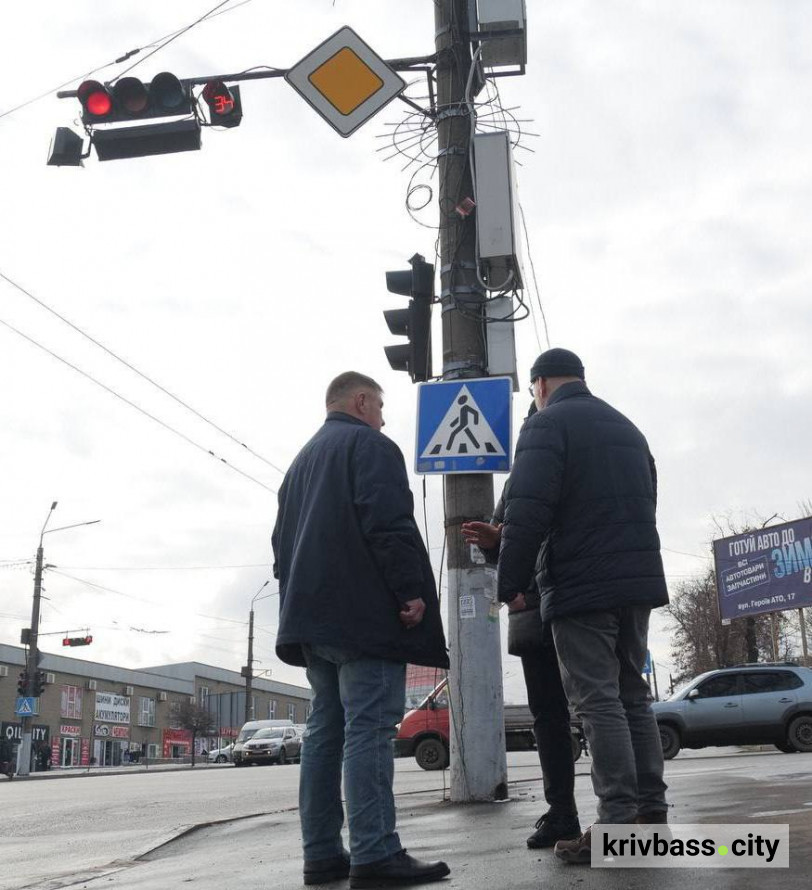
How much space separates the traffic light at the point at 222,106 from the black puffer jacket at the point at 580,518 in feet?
17.3

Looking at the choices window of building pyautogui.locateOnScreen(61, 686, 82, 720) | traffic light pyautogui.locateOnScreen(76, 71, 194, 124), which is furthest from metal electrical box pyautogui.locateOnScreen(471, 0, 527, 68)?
window of building pyautogui.locateOnScreen(61, 686, 82, 720)

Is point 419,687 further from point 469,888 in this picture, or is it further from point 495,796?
point 469,888

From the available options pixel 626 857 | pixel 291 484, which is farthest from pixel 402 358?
pixel 626 857

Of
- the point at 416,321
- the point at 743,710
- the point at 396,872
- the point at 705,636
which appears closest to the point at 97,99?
the point at 416,321

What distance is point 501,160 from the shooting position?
8.10 m

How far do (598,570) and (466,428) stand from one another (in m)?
3.37

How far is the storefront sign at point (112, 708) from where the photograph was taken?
231ft

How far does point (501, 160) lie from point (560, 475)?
4359 millimetres

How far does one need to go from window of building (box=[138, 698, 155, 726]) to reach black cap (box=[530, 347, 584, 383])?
75.6 m

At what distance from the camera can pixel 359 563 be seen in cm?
419

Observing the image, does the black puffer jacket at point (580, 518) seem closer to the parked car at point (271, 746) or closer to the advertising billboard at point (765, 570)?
the parked car at point (271, 746)

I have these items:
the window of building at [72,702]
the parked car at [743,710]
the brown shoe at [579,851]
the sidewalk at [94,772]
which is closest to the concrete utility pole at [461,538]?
the brown shoe at [579,851]

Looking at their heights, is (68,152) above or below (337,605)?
above

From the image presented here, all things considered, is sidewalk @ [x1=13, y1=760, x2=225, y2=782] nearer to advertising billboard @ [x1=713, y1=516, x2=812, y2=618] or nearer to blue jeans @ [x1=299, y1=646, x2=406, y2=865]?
advertising billboard @ [x1=713, y1=516, x2=812, y2=618]
